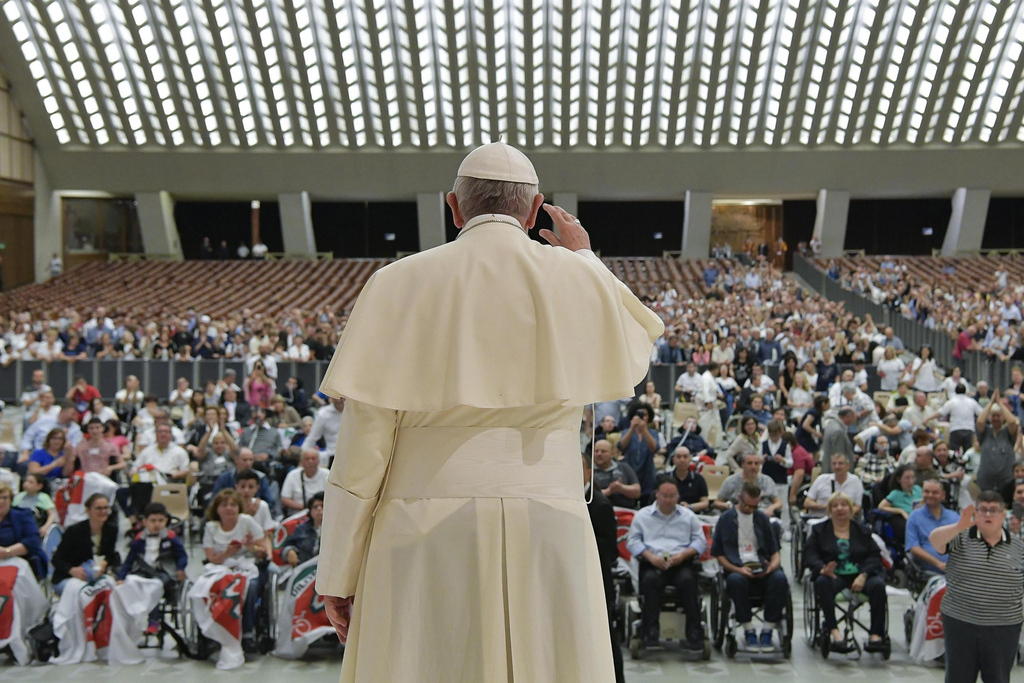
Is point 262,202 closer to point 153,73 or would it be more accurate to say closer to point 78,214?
point 78,214

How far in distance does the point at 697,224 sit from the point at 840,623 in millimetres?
33838

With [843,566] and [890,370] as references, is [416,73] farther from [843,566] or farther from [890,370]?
[843,566]

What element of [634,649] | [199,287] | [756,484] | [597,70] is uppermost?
[597,70]

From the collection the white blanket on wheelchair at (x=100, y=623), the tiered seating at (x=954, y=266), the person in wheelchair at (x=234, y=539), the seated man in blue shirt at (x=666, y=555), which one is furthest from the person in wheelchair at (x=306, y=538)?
the tiered seating at (x=954, y=266)

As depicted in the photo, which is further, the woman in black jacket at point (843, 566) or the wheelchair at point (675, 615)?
the wheelchair at point (675, 615)

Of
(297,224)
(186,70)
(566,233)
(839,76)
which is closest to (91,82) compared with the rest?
(186,70)

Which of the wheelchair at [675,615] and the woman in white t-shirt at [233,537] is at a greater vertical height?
the woman in white t-shirt at [233,537]

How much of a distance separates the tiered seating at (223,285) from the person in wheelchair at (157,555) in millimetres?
19295

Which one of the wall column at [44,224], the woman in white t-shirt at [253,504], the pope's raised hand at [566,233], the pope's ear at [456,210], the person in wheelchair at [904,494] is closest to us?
the pope's ear at [456,210]

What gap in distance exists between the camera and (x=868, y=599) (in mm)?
8680

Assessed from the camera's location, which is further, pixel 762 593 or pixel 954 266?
pixel 954 266

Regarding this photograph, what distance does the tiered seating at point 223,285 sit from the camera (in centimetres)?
3225

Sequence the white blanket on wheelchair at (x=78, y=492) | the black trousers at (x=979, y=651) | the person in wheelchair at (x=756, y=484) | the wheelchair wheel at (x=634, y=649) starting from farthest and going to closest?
the white blanket on wheelchair at (x=78, y=492) < the person in wheelchair at (x=756, y=484) < the wheelchair wheel at (x=634, y=649) < the black trousers at (x=979, y=651)

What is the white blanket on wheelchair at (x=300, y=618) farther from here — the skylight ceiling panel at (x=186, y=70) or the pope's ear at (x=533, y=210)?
the skylight ceiling panel at (x=186, y=70)
